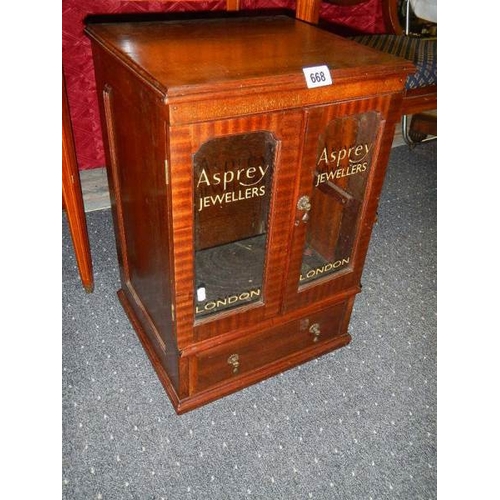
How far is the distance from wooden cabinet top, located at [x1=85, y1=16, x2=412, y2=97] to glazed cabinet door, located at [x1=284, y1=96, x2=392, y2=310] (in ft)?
0.29

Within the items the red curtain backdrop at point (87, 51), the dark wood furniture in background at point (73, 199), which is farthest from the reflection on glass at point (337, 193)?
the red curtain backdrop at point (87, 51)

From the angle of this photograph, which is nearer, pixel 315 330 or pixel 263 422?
pixel 263 422

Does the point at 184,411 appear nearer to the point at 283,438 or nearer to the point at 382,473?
the point at 283,438

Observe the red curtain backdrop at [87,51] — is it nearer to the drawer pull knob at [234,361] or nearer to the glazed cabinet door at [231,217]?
the glazed cabinet door at [231,217]

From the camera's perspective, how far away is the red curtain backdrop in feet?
6.11

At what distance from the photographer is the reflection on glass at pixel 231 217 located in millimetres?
979

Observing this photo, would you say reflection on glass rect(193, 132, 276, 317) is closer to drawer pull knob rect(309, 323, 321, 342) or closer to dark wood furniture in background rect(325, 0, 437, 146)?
drawer pull knob rect(309, 323, 321, 342)

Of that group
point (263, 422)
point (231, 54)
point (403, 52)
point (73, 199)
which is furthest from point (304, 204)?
point (403, 52)

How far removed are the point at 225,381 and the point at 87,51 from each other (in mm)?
1450

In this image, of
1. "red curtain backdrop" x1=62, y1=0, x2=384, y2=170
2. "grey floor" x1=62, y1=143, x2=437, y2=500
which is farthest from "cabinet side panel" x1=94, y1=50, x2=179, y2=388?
"red curtain backdrop" x1=62, y1=0, x2=384, y2=170

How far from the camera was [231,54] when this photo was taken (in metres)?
1.03

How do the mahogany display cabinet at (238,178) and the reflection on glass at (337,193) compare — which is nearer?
the mahogany display cabinet at (238,178)

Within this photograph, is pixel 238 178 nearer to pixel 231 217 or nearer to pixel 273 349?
pixel 231 217

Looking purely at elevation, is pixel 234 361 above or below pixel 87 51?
below
